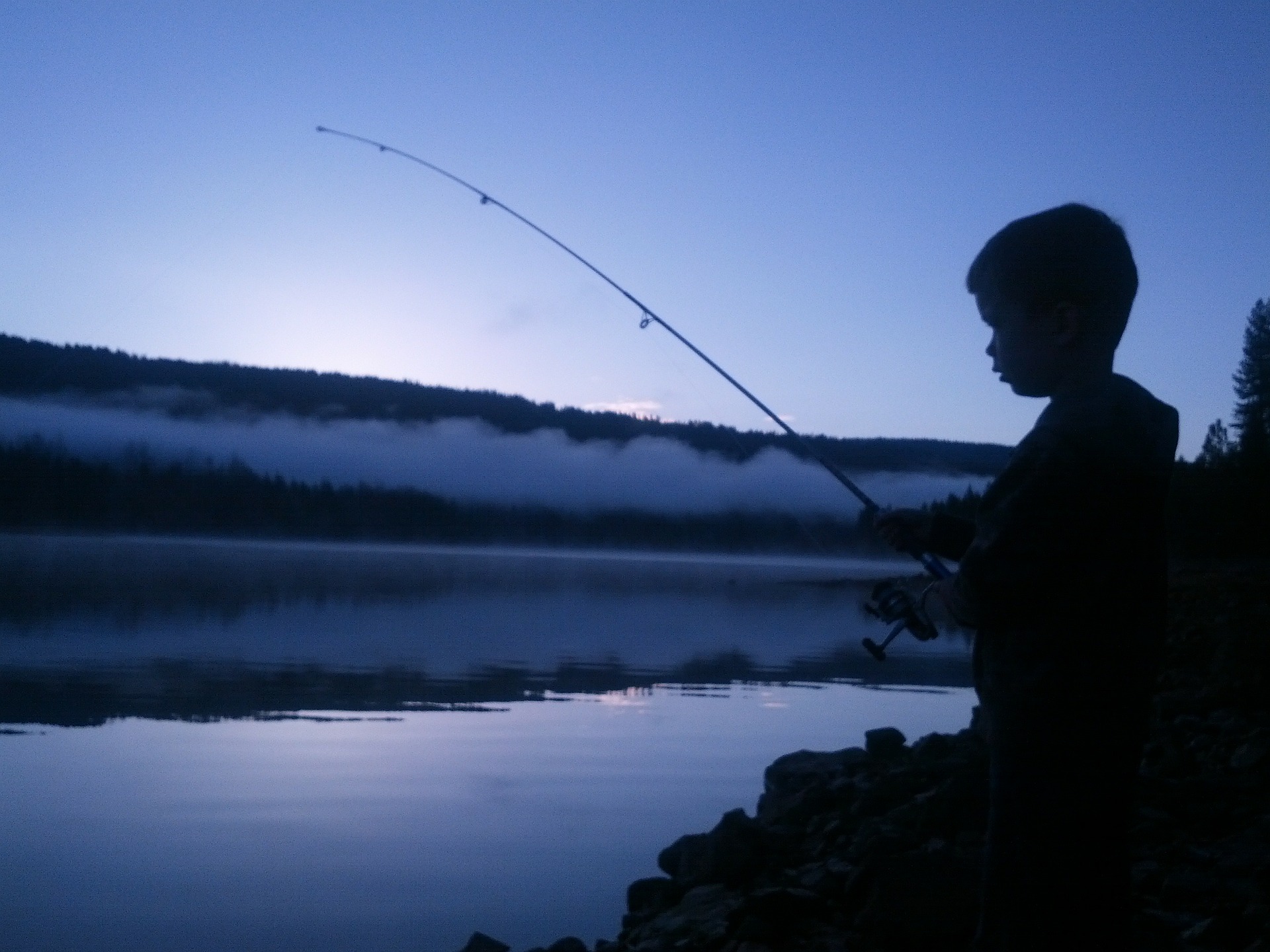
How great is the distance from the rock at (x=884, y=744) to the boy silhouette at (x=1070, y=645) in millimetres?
6934

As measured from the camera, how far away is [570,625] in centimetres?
2317

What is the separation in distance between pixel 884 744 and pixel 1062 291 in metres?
7.22

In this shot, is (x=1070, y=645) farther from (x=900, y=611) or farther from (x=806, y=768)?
(x=806, y=768)

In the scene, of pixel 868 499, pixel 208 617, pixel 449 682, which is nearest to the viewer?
pixel 868 499

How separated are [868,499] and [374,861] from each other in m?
4.27

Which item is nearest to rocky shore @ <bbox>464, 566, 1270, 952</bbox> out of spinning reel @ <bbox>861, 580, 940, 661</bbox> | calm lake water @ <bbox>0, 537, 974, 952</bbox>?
calm lake water @ <bbox>0, 537, 974, 952</bbox>

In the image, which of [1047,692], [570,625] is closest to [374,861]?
[1047,692]

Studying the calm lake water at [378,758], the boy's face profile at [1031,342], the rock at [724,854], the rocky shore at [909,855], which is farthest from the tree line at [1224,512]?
the boy's face profile at [1031,342]

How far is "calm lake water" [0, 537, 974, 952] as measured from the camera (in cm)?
630

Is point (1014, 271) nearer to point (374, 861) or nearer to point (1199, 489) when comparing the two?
point (374, 861)

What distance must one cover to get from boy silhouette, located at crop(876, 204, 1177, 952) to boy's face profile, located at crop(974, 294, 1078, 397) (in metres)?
0.10

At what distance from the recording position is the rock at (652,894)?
21.0ft

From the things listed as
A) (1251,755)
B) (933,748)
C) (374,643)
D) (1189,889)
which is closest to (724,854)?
(1189,889)

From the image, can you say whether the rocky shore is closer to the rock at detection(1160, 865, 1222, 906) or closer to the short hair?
the rock at detection(1160, 865, 1222, 906)
